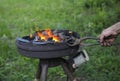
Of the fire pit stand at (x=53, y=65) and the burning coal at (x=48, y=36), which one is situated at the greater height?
the burning coal at (x=48, y=36)

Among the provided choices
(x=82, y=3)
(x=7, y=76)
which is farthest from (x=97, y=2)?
(x=7, y=76)

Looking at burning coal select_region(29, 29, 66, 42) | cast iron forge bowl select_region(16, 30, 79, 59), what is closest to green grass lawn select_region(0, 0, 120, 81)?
burning coal select_region(29, 29, 66, 42)

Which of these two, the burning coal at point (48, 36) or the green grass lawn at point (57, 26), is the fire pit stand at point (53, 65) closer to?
the burning coal at point (48, 36)

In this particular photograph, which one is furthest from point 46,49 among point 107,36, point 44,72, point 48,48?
point 107,36

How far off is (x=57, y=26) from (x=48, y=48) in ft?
11.7

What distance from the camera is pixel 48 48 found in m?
3.45

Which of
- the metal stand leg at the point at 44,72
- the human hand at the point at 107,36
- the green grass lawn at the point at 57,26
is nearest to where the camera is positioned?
the human hand at the point at 107,36

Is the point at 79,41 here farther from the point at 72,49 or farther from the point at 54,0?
the point at 54,0

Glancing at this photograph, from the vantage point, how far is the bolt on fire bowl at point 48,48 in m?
3.46

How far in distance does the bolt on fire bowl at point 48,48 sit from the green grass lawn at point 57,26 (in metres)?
1.24

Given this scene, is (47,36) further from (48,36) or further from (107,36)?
(107,36)

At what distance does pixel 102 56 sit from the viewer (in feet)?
18.2

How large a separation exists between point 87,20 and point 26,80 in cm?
287

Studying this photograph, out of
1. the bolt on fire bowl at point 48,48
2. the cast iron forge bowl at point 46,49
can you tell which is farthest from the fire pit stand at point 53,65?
the cast iron forge bowl at point 46,49
